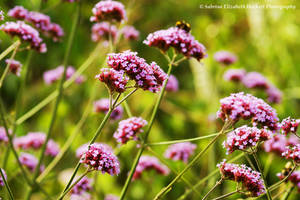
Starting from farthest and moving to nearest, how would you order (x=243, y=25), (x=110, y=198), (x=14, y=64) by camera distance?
1. (x=243, y=25)
2. (x=110, y=198)
3. (x=14, y=64)

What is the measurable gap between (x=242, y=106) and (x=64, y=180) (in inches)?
96.7

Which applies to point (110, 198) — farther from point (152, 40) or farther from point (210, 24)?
point (210, 24)

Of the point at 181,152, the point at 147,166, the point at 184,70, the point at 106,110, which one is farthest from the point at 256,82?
the point at 184,70

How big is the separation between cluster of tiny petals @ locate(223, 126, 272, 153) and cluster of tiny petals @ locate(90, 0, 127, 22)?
40.5 inches

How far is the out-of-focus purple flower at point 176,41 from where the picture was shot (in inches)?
67.7

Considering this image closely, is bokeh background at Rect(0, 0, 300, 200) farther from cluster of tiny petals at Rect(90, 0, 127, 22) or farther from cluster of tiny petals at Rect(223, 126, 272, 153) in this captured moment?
cluster of tiny petals at Rect(223, 126, 272, 153)

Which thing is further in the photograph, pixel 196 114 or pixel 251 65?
pixel 251 65

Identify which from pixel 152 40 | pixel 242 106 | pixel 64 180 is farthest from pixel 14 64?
pixel 64 180

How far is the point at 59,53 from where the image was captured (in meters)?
4.93

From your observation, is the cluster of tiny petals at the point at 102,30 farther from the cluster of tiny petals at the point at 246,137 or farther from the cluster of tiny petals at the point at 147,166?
the cluster of tiny petals at the point at 246,137

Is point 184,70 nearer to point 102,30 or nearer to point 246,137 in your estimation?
point 102,30

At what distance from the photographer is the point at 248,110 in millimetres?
1346

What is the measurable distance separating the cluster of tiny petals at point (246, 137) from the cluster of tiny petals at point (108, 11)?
1028mm

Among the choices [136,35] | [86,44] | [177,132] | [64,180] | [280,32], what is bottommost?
[64,180]
